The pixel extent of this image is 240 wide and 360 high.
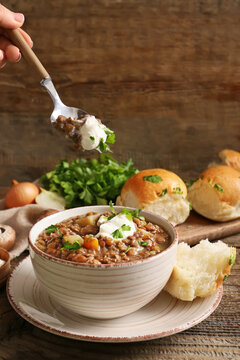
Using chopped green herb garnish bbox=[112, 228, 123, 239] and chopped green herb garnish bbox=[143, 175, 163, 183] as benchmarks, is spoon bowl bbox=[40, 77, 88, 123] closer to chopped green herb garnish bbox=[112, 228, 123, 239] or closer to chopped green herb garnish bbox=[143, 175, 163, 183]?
chopped green herb garnish bbox=[143, 175, 163, 183]

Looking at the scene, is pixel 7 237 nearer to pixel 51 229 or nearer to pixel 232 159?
pixel 51 229

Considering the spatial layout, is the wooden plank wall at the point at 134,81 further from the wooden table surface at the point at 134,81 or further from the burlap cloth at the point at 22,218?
the burlap cloth at the point at 22,218

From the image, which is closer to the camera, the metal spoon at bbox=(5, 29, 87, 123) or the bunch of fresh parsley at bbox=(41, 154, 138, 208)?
the metal spoon at bbox=(5, 29, 87, 123)

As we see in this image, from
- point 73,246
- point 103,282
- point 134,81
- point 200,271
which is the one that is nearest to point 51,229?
point 73,246

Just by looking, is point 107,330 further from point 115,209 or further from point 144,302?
point 115,209

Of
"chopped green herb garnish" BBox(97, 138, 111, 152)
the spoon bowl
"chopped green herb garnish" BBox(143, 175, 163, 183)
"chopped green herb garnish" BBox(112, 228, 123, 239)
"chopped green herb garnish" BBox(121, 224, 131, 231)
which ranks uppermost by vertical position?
the spoon bowl

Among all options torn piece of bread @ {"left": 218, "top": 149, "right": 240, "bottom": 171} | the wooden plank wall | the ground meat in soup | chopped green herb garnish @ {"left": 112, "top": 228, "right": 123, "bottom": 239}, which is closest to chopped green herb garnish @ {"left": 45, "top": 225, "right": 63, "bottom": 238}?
the ground meat in soup
